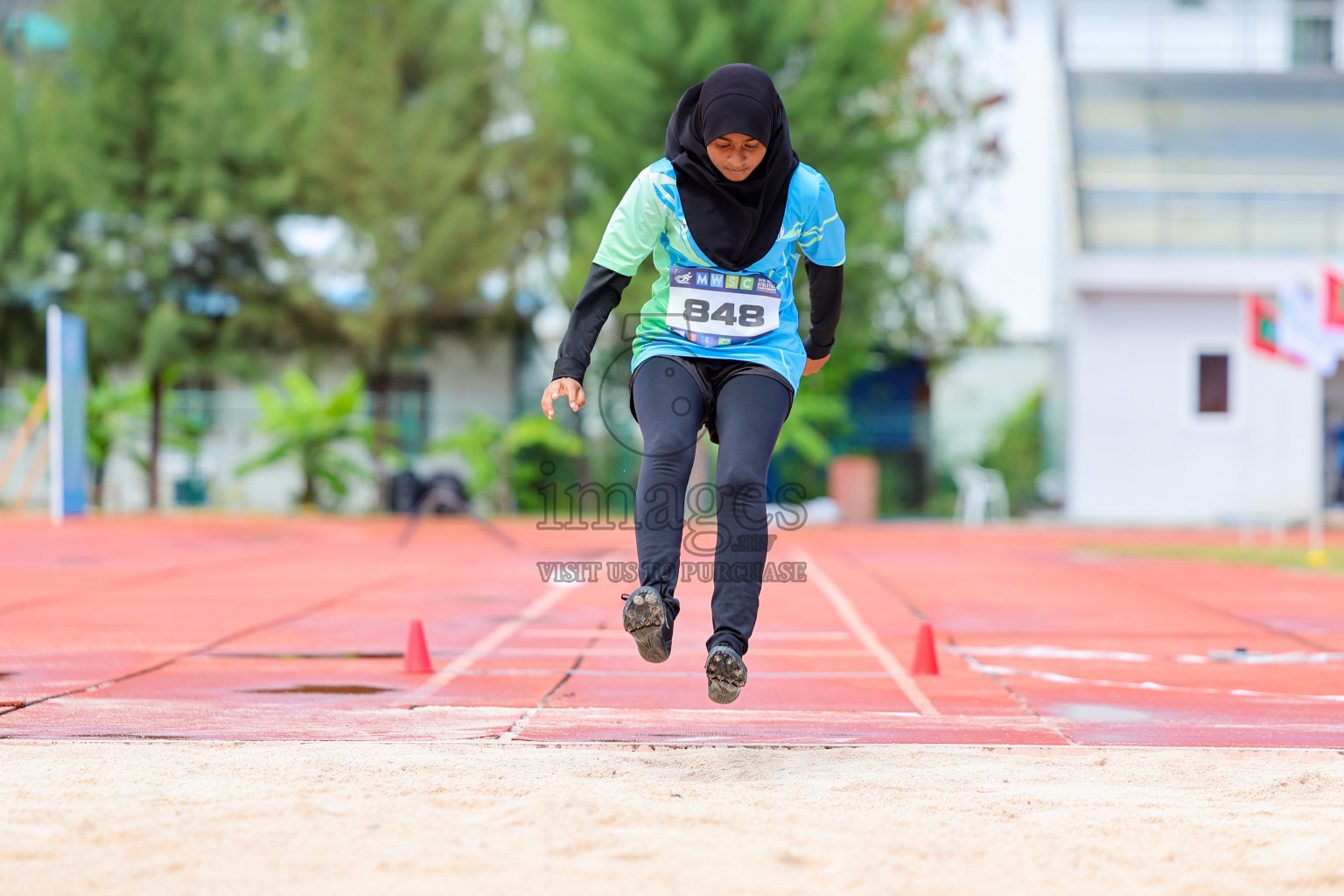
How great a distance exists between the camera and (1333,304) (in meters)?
13.0

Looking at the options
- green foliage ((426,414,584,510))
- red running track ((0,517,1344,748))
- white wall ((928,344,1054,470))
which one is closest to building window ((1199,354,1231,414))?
white wall ((928,344,1054,470))

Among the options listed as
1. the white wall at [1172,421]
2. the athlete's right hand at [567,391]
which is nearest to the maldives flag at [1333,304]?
the white wall at [1172,421]

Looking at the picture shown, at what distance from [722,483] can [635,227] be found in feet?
2.59

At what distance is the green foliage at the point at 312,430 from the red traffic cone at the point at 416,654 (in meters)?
16.2

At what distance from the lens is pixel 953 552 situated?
47.6 feet

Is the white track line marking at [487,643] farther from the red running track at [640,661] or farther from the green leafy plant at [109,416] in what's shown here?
the green leafy plant at [109,416]

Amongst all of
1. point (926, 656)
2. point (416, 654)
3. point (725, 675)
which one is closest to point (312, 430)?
point (416, 654)

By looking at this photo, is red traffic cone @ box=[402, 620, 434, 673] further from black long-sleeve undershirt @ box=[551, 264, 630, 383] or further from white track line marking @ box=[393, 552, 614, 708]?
black long-sleeve undershirt @ box=[551, 264, 630, 383]

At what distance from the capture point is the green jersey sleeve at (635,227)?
3.97 meters

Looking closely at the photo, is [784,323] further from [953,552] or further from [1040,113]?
[1040,113]

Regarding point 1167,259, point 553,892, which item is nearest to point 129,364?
point 1167,259

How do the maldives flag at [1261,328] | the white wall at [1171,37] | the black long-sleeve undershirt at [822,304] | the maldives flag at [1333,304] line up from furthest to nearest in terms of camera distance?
the white wall at [1171,37] < the maldives flag at [1261,328] < the maldives flag at [1333,304] < the black long-sleeve undershirt at [822,304]

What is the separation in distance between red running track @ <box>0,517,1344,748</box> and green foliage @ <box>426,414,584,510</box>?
9.51m

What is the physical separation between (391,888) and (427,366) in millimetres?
22651
